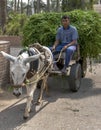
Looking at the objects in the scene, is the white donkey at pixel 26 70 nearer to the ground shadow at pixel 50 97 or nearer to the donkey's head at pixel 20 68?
the donkey's head at pixel 20 68

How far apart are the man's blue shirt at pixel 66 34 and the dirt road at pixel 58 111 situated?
58.0 inches

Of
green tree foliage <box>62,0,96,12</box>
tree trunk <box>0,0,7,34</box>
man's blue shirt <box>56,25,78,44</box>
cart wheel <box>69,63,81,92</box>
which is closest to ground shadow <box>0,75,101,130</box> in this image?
cart wheel <box>69,63,81,92</box>

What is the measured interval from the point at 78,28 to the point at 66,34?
77 centimetres

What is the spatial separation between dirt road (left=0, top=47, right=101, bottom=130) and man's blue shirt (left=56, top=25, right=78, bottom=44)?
1472 millimetres

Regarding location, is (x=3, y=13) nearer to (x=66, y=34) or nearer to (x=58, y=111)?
(x=66, y=34)

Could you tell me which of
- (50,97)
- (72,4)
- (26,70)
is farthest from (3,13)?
(26,70)

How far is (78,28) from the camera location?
10938 millimetres

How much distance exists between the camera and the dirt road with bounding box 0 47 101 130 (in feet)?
23.4

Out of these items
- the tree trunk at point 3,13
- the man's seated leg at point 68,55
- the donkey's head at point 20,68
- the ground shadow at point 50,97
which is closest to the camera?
the donkey's head at point 20,68

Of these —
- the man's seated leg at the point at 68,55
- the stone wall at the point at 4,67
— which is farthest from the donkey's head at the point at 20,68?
the stone wall at the point at 4,67

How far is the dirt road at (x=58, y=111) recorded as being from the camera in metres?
7.14

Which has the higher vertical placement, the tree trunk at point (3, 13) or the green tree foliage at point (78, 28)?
the green tree foliage at point (78, 28)

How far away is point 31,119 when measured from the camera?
7543 millimetres

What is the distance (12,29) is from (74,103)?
18.3 meters
